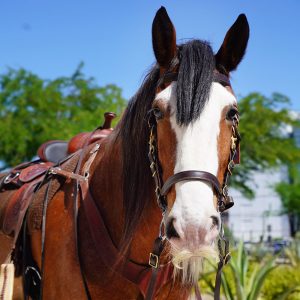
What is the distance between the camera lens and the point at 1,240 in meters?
3.46

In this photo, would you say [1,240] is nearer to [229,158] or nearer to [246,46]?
[229,158]

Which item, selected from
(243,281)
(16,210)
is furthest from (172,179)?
(243,281)

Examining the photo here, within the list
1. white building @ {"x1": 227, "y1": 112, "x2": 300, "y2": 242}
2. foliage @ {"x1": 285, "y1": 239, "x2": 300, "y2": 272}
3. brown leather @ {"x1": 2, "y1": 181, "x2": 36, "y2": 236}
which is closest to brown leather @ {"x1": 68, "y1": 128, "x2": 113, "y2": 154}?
brown leather @ {"x1": 2, "y1": 181, "x2": 36, "y2": 236}

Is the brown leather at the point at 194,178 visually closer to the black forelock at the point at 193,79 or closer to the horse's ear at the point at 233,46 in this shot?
the black forelock at the point at 193,79

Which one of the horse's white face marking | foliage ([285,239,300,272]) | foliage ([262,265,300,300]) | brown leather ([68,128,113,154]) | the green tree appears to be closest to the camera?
the horse's white face marking

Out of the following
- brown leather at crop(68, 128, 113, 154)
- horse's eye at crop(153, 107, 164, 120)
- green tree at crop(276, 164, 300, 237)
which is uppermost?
green tree at crop(276, 164, 300, 237)

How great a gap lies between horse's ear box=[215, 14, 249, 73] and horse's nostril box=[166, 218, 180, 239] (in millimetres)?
907

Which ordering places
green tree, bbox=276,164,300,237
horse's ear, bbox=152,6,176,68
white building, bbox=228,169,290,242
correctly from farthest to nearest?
white building, bbox=228,169,290,242
green tree, bbox=276,164,300,237
horse's ear, bbox=152,6,176,68

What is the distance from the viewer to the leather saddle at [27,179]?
324 cm

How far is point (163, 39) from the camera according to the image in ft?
7.88

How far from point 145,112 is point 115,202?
0.55m

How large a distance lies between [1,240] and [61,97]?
60.0 ft

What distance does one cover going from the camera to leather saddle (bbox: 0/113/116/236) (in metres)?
3.24

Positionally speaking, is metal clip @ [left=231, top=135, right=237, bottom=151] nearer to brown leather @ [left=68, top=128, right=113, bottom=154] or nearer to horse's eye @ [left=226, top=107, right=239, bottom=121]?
horse's eye @ [left=226, top=107, right=239, bottom=121]
